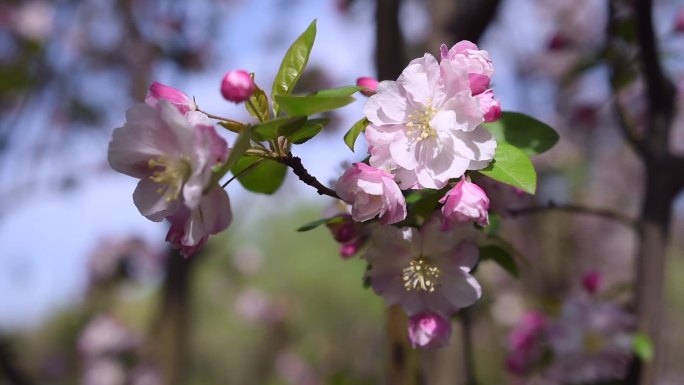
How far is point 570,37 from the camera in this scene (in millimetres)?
1728

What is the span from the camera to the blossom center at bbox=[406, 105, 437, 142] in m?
0.68

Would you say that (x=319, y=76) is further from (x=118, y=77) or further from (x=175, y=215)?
(x=175, y=215)

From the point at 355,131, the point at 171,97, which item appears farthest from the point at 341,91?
the point at 171,97

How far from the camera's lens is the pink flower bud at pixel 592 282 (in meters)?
1.33

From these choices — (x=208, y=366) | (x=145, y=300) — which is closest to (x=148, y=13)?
(x=208, y=366)

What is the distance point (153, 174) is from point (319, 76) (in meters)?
3.46

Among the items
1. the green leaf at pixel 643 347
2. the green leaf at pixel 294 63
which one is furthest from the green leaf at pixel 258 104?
the green leaf at pixel 643 347

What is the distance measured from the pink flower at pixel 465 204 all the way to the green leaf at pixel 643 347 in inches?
29.5

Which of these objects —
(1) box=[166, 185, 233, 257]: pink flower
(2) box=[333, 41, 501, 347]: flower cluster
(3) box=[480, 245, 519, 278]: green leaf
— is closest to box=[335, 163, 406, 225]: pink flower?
(2) box=[333, 41, 501, 347]: flower cluster

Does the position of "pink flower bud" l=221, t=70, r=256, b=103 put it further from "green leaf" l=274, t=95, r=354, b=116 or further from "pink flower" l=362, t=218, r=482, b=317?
"pink flower" l=362, t=218, r=482, b=317

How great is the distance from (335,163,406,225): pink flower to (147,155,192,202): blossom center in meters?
0.14

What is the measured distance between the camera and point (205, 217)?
63 centimetres

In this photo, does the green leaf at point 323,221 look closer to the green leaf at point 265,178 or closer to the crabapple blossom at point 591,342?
the green leaf at point 265,178

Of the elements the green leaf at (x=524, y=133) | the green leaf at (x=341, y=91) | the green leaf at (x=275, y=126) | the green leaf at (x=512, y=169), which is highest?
the green leaf at (x=341, y=91)
